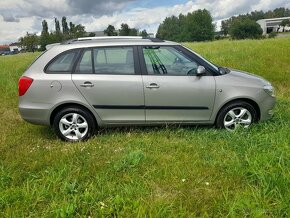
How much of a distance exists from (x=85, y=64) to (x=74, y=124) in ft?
3.25

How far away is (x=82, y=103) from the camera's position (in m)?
4.89

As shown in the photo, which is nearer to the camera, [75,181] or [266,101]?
[75,181]

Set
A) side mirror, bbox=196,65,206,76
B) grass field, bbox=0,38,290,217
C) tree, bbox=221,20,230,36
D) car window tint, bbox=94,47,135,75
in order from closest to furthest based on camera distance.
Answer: grass field, bbox=0,38,290,217 → side mirror, bbox=196,65,206,76 → car window tint, bbox=94,47,135,75 → tree, bbox=221,20,230,36

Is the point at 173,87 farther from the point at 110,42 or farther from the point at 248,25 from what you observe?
the point at 248,25

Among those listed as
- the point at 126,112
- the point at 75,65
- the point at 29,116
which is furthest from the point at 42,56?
the point at 126,112

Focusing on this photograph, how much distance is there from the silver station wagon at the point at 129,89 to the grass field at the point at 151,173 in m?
0.30

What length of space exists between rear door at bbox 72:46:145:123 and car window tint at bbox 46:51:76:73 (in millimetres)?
138

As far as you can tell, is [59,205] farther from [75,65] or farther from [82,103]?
[75,65]

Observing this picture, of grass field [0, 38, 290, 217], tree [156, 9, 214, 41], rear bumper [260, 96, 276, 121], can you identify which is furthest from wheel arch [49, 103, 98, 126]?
tree [156, 9, 214, 41]

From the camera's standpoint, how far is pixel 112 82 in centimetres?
482

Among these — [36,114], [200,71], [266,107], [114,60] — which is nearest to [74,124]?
[36,114]

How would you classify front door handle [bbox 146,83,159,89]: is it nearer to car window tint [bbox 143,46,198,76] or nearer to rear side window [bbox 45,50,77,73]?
car window tint [bbox 143,46,198,76]

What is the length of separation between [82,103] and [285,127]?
10.6 ft

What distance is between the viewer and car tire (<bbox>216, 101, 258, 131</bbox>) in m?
5.01
